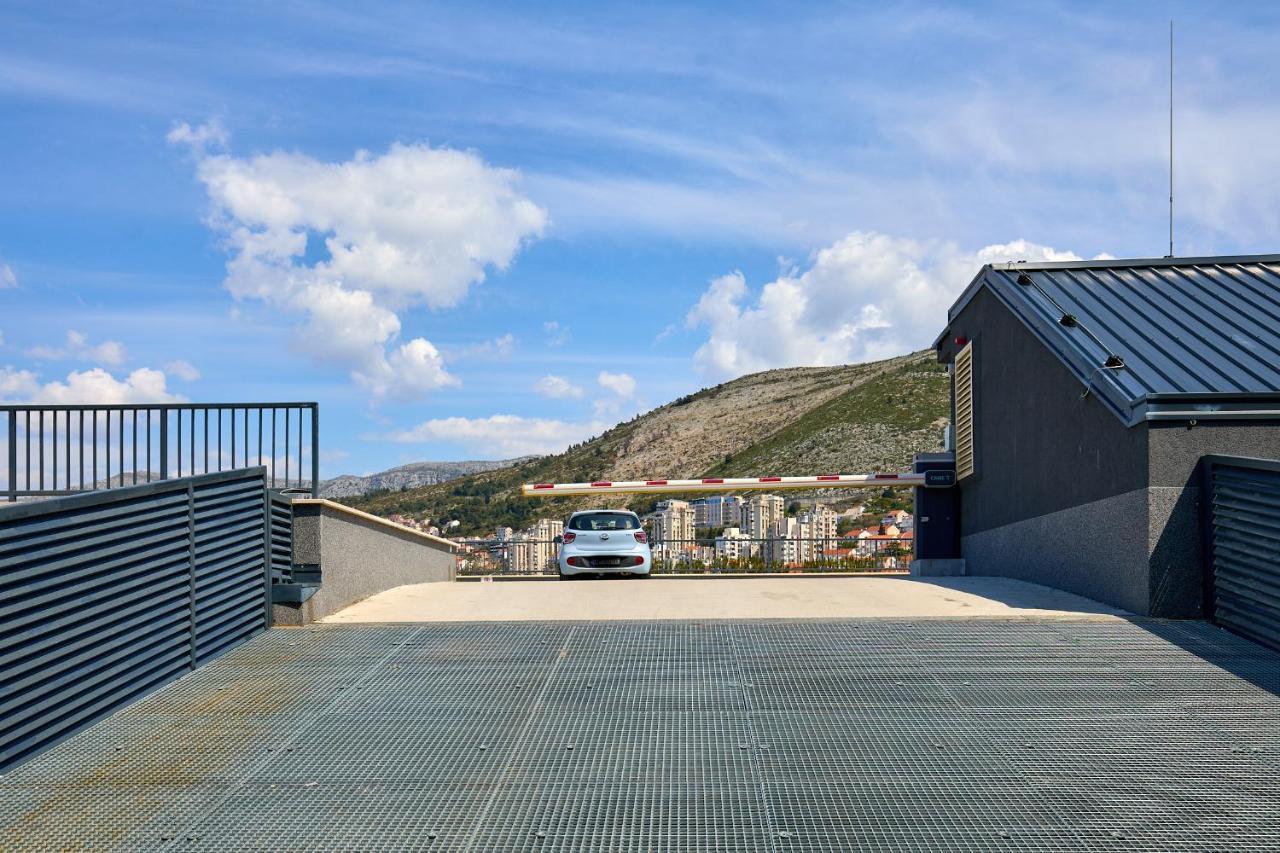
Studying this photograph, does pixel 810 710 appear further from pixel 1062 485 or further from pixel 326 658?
pixel 1062 485

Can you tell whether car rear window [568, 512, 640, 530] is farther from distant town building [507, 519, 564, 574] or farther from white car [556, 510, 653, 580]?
distant town building [507, 519, 564, 574]

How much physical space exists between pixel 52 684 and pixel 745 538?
15521mm

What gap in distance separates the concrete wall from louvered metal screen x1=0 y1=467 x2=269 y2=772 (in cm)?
72

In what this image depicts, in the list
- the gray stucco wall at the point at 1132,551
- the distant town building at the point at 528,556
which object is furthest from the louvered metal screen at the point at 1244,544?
the distant town building at the point at 528,556

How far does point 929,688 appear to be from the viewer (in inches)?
344

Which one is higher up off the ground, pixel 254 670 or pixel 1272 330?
pixel 1272 330

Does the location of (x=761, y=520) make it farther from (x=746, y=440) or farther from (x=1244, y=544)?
(x=746, y=440)

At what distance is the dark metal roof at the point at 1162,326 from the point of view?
37.8 ft

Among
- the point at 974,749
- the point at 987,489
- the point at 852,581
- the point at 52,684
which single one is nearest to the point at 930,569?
the point at 987,489

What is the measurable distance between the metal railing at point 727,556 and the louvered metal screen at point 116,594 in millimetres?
12949

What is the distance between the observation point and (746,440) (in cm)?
9725

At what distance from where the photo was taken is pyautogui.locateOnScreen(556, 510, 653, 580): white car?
19.0m

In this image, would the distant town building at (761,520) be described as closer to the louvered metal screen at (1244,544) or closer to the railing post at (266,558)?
the louvered metal screen at (1244,544)

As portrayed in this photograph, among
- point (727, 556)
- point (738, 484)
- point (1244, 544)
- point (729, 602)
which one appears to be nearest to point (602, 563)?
point (738, 484)
